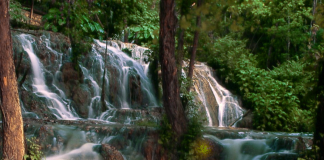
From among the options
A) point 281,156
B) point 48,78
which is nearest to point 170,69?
point 281,156

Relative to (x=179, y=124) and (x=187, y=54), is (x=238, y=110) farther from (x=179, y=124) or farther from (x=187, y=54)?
(x=179, y=124)

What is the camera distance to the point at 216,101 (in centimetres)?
1550

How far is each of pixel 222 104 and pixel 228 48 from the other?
5043 millimetres

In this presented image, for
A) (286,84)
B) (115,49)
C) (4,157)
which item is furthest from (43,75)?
(286,84)

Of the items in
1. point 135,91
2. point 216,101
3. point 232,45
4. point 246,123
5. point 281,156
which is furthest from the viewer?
point 232,45

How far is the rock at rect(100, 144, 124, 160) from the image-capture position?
7.87 metres

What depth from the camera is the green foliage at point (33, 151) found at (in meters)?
7.09

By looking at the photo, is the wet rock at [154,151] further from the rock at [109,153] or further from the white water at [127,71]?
the white water at [127,71]

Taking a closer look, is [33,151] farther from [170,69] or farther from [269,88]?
[269,88]

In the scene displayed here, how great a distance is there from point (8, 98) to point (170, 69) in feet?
12.2

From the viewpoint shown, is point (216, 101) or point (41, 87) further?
point (216, 101)

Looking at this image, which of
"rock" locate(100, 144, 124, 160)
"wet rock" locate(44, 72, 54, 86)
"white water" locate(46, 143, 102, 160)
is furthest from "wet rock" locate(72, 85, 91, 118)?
"rock" locate(100, 144, 124, 160)

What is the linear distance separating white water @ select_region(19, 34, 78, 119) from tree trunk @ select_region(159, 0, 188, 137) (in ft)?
16.0

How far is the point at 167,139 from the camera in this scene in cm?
814
